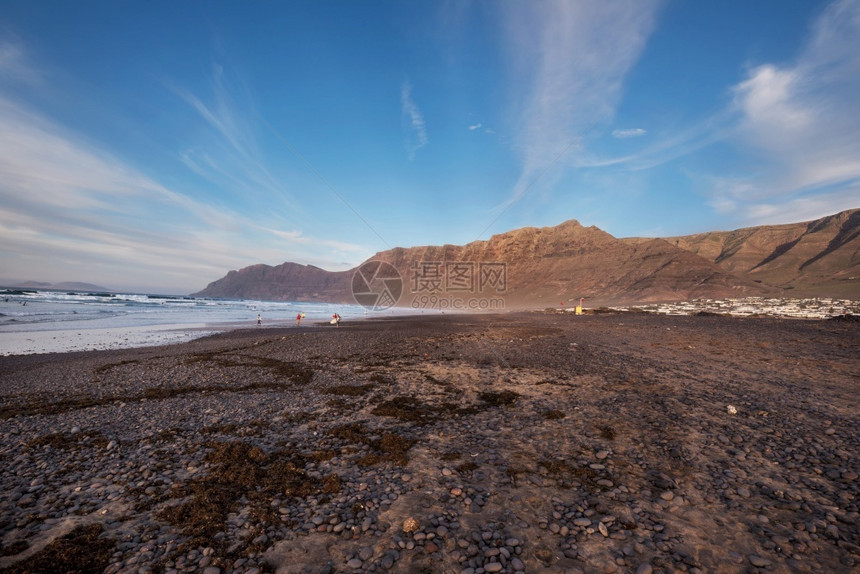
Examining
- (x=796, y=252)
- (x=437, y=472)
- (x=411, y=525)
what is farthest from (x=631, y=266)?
(x=411, y=525)

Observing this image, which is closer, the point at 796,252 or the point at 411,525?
the point at 411,525

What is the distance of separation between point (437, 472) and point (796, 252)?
166 meters

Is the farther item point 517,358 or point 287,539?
point 517,358

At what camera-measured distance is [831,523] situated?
3.75m

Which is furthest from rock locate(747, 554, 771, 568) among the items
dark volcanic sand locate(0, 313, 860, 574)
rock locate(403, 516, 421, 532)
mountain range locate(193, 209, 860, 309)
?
mountain range locate(193, 209, 860, 309)

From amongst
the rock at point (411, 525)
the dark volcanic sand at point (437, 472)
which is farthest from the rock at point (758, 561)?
the rock at point (411, 525)

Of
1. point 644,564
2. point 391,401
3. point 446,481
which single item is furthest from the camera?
point 391,401

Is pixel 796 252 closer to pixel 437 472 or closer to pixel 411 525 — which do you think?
pixel 437 472

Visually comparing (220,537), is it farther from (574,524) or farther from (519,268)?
(519,268)

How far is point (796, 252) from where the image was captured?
377ft

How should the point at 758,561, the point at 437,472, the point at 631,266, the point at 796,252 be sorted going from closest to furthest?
the point at 758,561, the point at 437,472, the point at 631,266, the point at 796,252

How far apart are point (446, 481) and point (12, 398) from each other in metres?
12.4

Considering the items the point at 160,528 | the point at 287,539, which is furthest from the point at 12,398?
the point at 287,539

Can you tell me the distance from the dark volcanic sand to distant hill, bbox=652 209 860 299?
261ft
